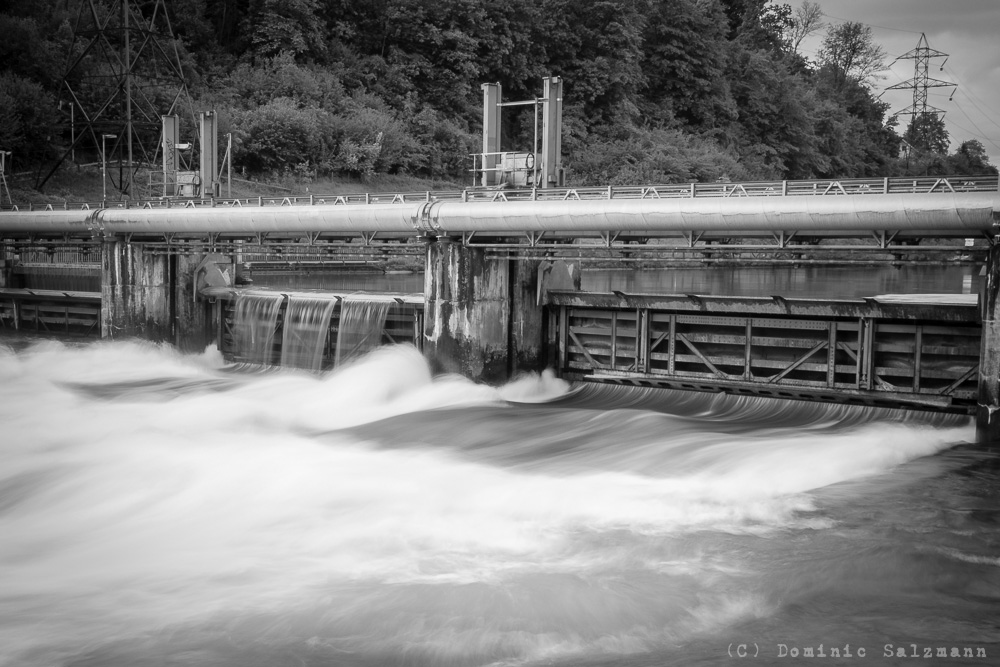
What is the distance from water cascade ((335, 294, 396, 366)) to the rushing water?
546 cm

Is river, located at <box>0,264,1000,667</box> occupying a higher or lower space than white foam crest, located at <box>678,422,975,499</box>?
lower

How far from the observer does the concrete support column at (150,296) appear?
40.8 metres

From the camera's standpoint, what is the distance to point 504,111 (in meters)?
90.2

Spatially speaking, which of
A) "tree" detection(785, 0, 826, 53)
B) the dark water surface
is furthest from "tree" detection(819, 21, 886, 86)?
the dark water surface

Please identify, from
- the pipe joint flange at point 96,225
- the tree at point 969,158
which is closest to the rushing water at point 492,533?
the pipe joint flange at point 96,225

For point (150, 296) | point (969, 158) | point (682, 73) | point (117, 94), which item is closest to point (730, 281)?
point (150, 296)

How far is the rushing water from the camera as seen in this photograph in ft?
43.7

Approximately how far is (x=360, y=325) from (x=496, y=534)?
59.8 feet

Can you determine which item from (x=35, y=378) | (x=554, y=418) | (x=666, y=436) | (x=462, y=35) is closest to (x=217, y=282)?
(x=35, y=378)

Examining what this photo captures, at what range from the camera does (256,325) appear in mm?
37938

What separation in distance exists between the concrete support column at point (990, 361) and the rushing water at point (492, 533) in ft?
2.33

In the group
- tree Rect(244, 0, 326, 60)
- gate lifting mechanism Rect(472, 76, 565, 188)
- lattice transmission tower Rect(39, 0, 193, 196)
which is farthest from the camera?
tree Rect(244, 0, 326, 60)

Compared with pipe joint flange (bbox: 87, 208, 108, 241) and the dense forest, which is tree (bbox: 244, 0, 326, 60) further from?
pipe joint flange (bbox: 87, 208, 108, 241)

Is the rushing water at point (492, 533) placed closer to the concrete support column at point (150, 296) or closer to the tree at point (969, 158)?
the concrete support column at point (150, 296)
